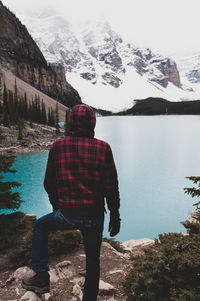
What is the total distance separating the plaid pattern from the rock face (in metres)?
141

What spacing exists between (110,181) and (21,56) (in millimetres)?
156195

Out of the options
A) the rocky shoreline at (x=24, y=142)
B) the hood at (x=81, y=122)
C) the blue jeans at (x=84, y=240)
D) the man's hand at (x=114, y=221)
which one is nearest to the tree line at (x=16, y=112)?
the rocky shoreline at (x=24, y=142)

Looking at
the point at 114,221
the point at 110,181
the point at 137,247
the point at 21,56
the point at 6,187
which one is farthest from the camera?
the point at 21,56

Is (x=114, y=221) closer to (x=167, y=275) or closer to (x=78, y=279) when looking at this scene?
(x=167, y=275)

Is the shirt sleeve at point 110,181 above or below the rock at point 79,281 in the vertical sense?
above

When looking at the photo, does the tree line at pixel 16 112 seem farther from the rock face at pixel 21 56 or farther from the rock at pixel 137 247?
the rock face at pixel 21 56

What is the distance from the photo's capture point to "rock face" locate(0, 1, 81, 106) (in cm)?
13312

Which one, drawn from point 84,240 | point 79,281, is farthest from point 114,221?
point 79,281

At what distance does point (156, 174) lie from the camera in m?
32.5

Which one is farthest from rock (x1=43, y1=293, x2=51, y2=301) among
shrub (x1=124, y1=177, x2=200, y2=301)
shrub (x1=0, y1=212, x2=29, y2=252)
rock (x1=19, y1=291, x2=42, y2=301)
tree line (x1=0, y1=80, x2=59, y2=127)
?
tree line (x1=0, y1=80, x2=59, y2=127)

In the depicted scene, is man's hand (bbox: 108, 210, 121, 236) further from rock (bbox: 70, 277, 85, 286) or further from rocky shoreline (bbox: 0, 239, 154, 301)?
rock (bbox: 70, 277, 85, 286)

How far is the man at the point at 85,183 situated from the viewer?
3.09 metres

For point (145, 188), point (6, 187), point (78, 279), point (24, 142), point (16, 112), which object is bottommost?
point (145, 188)

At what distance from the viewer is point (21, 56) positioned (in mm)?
141125
